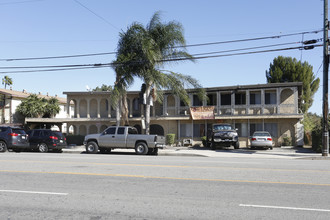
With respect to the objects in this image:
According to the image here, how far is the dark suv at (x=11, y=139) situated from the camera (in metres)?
22.1

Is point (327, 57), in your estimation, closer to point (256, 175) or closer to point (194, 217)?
point (256, 175)

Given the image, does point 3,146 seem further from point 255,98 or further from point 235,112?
point 255,98

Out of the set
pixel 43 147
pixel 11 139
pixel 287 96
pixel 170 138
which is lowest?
pixel 43 147

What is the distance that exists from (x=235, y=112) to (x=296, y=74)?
18.8m

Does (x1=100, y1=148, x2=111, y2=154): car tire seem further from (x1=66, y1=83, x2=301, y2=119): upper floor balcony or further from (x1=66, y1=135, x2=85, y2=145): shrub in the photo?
(x1=66, y1=135, x2=85, y2=145): shrub

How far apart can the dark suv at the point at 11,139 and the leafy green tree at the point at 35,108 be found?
739 inches

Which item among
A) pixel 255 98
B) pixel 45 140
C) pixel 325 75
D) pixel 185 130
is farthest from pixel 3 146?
pixel 255 98

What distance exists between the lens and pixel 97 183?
8.91 meters

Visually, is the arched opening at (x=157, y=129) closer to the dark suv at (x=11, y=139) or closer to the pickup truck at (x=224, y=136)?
the pickup truck at (x=224, y=136)

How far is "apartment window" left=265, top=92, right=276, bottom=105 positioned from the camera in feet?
99.5

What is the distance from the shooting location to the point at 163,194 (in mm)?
7523

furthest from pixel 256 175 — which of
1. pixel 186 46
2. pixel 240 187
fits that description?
pixel 186 46

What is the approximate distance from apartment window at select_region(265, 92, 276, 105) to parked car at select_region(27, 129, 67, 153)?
18.4 m

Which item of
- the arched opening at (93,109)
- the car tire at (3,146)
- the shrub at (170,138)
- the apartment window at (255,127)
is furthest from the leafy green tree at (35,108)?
the apartment window at (255,127)
